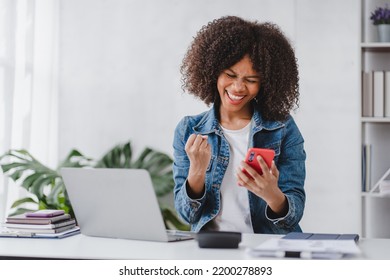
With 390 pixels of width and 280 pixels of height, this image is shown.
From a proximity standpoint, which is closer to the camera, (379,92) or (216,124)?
(216,124)

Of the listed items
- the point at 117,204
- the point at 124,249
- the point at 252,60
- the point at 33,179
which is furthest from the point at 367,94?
the point at 124,249

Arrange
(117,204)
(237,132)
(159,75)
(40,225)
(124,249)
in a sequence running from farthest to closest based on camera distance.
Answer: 1. (159,75)
2. (237,132)
3. (40,225)
4. (117,204)
5. (124,249)

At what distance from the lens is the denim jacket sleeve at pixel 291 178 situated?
252cm

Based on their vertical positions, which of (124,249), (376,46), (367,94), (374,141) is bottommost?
(124,249)

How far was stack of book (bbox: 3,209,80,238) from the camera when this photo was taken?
226 centimetres

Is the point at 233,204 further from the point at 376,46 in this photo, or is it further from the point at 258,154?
the point at 376,46

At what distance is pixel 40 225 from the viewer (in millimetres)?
2273

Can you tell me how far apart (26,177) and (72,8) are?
118cm

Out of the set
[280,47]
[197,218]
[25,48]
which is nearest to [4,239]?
[197,218]

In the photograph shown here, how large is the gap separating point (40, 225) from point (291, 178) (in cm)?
97

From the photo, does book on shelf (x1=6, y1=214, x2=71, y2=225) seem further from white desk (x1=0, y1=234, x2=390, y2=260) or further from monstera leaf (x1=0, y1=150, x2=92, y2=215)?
monstera leaf (x1=0, y1=150, x2=92, y2=215)

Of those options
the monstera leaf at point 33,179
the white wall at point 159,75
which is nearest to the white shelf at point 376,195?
the white wall at point 159,75

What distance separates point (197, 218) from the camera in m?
2.65
